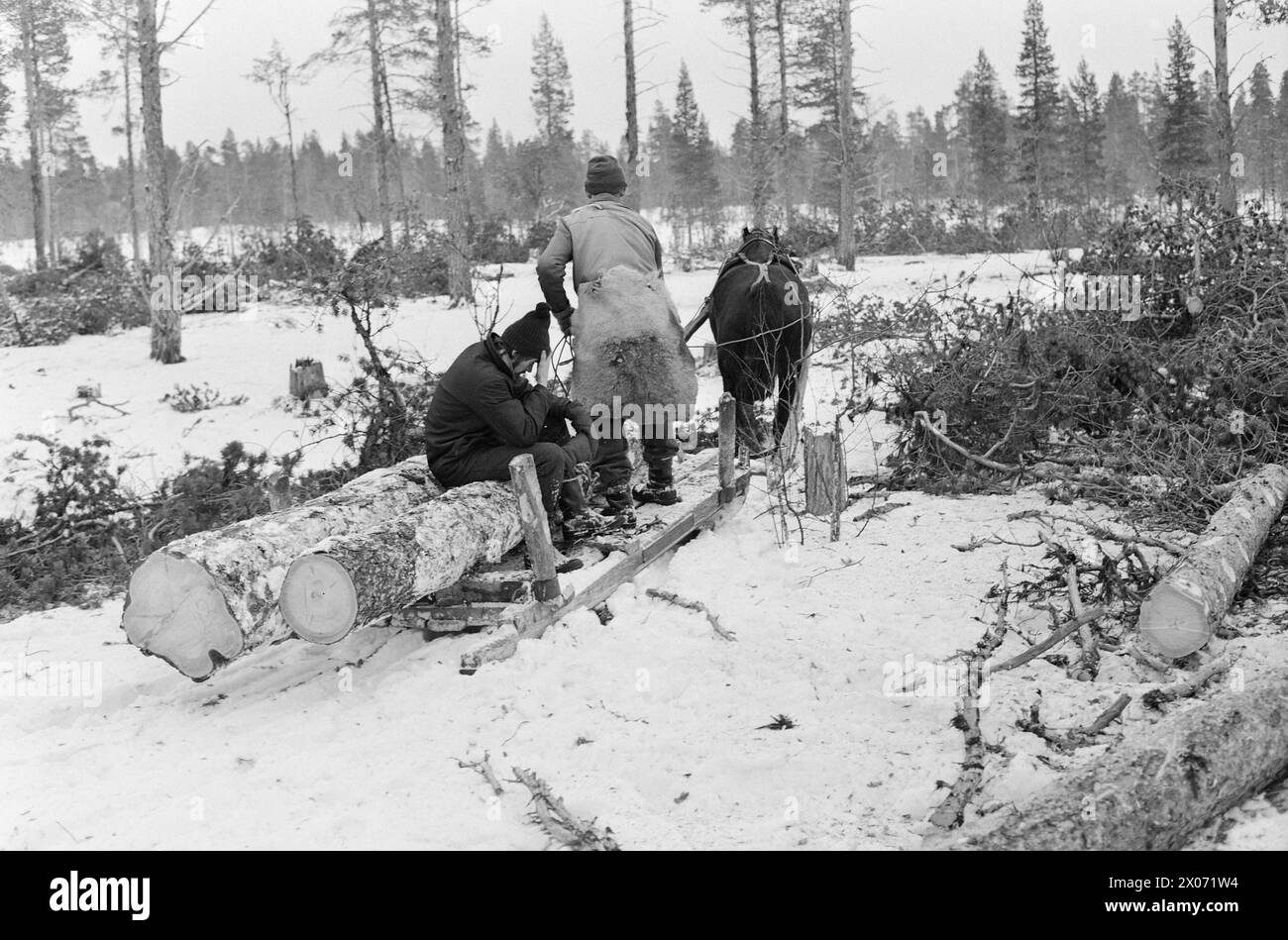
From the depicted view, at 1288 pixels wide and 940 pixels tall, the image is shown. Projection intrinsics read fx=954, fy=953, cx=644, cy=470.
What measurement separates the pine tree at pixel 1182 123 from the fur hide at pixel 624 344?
107 feet

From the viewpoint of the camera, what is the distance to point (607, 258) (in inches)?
253

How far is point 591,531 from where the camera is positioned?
601 cm

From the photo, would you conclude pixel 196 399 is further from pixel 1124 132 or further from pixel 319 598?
pixel 1124 132

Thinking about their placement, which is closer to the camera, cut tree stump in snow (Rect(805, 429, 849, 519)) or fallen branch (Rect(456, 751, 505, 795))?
fallen branch (Rect(456, 751, 505, 795))

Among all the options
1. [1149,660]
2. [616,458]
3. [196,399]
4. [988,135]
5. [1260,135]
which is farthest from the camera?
[1260,135]

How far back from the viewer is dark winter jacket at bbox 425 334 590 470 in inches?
208

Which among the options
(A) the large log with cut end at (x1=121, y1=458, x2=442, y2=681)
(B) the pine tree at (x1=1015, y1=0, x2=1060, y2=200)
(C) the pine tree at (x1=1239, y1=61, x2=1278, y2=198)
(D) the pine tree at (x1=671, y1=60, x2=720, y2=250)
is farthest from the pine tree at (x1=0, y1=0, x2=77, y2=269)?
(C) the pine tree at (x1=1239, y1=61, x2=1278, y2=198)

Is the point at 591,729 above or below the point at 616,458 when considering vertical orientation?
below

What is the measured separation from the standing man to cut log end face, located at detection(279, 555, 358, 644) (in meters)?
2.27

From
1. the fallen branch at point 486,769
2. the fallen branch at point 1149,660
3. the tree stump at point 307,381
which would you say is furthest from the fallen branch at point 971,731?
the tree stump at point 307,381

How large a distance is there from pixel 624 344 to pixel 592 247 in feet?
2.32

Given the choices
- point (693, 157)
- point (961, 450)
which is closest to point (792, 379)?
point (961, 450)

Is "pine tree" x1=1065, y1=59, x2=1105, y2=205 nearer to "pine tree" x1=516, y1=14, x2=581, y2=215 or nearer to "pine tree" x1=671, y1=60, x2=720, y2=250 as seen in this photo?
"pine tree" x1=671, y1=60, x2=720, y2=250

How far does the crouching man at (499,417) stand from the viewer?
529cm
